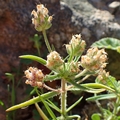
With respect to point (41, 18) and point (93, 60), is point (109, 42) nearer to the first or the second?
point (41, 18)

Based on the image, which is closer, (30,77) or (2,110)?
(30,77)

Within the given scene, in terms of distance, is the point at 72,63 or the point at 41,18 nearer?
the point at 72,63

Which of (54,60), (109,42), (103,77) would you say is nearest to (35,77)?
(54,60)

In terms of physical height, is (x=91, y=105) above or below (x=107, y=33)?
below

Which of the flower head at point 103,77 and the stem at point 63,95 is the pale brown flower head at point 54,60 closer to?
the stem at point 63,95

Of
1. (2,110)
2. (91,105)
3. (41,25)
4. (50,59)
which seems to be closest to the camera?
(50,59)

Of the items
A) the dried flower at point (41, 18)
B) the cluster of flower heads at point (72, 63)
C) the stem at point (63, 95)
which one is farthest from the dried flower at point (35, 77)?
the dried flower at point (41, 18)

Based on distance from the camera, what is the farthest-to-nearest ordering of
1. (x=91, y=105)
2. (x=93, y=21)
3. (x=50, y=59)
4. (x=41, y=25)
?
(x=93, y=21) → (x=91, y=105) → (x=41, y=25) → (x=50, y=59)

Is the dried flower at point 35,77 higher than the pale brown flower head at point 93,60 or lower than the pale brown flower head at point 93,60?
higher

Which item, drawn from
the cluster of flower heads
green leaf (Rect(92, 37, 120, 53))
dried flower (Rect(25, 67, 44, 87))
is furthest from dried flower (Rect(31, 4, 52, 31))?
green leaf (Rect(92, 37, 120, 53))

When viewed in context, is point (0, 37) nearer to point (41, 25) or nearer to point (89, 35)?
point (89, 35)

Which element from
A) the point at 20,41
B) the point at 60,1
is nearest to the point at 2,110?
the point at 20,41
